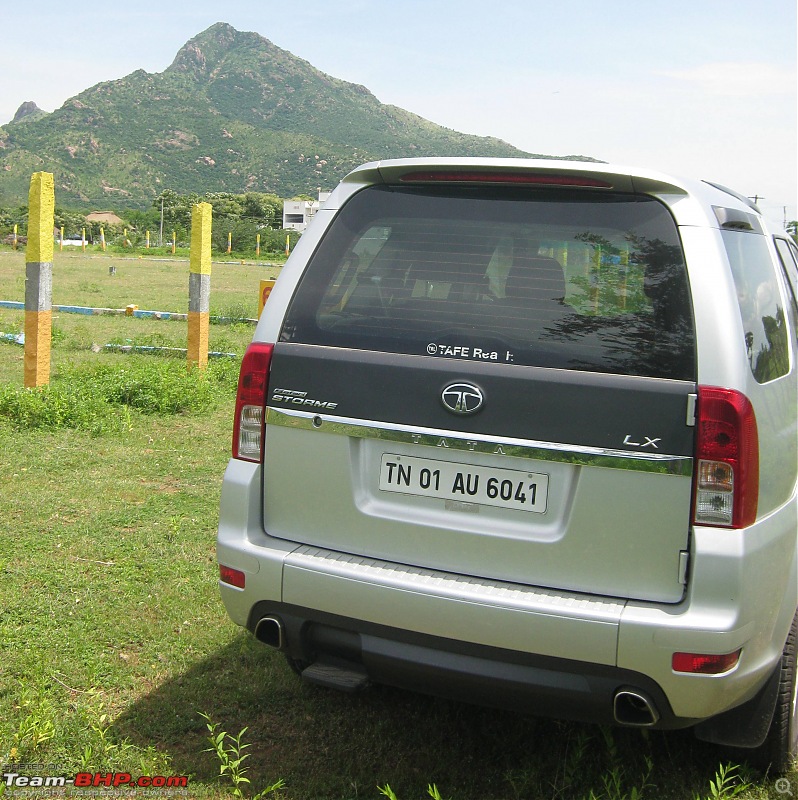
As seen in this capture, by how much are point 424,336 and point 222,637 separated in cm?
197

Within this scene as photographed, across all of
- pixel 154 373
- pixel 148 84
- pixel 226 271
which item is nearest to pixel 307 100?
pixel 148 84

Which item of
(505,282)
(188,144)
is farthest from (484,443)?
(188,144)

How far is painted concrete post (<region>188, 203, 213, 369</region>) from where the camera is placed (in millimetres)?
9844

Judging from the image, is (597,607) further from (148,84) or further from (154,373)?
(148,84)

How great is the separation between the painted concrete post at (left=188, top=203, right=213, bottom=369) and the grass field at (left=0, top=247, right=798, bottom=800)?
3687 millimetres

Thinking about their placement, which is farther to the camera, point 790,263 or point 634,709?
point 790,263

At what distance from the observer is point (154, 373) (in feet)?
29.3

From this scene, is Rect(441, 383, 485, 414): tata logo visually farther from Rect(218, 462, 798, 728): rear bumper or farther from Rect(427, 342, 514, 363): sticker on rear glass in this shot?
Rect(218, 462, 798, 728): rear bumper

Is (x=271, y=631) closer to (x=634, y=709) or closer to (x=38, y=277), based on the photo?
(x=634, y=709)

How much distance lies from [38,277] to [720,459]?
23.0 feet

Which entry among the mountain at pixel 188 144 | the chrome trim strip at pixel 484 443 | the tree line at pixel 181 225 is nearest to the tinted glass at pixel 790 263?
the chrome trim strip at pixel 484 443

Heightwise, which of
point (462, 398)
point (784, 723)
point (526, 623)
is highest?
point (462, 398)

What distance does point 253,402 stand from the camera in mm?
3250

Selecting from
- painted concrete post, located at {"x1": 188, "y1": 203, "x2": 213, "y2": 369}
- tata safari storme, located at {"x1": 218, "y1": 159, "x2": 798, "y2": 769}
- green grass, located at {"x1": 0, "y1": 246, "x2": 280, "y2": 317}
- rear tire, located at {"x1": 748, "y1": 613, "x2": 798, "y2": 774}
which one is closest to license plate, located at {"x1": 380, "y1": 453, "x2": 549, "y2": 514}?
tata safari storme, located at {"x1": 218, "y1": 159, "x2": 798, "y2": 769}
